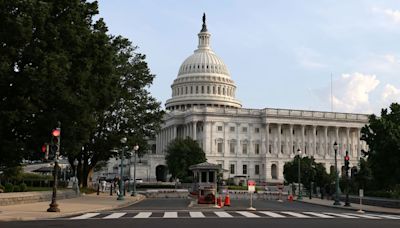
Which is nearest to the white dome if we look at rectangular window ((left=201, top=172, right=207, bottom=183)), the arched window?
the arched window

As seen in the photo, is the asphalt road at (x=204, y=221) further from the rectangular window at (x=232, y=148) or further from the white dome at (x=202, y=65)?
the white dome at (x=202, y=65)

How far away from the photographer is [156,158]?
522 feet

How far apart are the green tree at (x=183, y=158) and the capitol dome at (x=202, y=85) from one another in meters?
63.1

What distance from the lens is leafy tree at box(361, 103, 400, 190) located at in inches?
1964

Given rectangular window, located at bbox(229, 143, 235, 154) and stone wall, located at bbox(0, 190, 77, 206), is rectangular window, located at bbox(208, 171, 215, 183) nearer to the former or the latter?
stone wall, located at bbox(0, 190, 77, 206)

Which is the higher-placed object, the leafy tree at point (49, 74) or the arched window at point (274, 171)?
the leafy tree at point (49, 74)

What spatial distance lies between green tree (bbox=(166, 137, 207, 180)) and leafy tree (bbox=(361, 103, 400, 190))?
66.4m

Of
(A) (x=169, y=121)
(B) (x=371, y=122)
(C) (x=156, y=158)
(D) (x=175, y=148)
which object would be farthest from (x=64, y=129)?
(A) (x=169, y=121)

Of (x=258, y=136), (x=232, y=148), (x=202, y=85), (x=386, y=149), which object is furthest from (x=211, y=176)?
(x=202, y=85)

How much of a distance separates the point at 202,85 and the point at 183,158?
232ft

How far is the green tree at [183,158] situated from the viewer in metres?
121

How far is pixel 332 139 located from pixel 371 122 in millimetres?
121064

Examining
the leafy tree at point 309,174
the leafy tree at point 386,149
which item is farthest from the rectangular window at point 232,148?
→ the leafy tree at point 386,149

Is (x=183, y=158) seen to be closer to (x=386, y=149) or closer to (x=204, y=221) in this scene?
(x=386, y=149)
